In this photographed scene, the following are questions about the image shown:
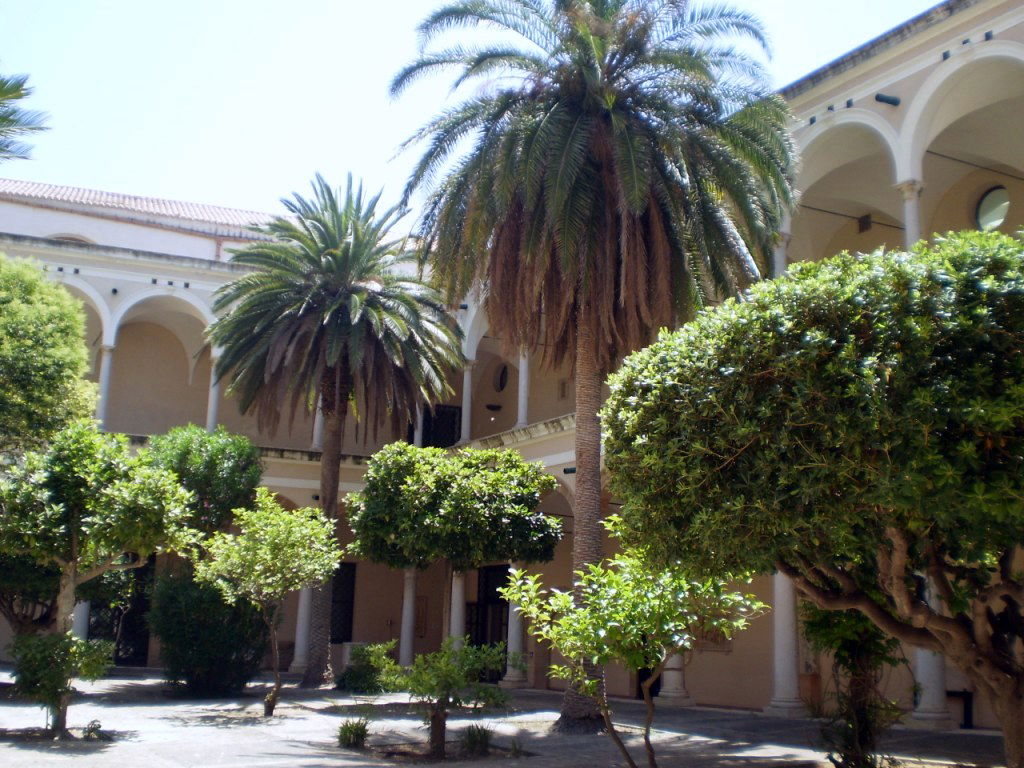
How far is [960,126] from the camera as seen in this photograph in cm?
1680

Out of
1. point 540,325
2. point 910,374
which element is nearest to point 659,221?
point 540,325

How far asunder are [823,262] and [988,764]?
6073 millimetres

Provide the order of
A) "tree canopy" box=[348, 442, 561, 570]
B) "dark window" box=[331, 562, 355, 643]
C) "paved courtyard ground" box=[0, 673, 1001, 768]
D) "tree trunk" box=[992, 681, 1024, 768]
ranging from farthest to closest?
1. "dark window" box=[331, 562, 355, 643]
2. "tree canopy" box=[348, 442, 561, 570]
3. "paved courtyard ground" box=[0, 673, 1001, 768]
4. "tree trunk" box=[992, 681, 1024, 768]

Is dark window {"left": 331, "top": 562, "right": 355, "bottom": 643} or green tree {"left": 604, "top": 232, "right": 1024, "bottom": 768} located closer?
green tree {"left": 604, "top": 232, "right": 1024, "bottom": 768}

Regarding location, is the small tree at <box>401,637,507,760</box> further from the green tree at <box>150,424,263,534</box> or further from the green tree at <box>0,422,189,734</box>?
the green tree at <box>150,424,263,534</box>

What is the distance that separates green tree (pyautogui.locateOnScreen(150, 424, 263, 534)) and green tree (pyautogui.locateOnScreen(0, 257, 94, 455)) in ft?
9.07

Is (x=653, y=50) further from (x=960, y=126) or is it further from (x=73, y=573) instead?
(x=73, y=573)

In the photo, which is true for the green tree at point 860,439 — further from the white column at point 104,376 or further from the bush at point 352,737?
the white column at point 104,376

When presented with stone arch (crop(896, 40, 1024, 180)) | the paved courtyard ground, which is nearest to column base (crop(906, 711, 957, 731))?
the paved courtyard ground

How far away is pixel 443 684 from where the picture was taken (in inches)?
480

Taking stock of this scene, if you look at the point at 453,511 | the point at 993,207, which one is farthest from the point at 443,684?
the point at 993,207

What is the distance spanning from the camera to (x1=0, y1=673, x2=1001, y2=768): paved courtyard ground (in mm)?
11367

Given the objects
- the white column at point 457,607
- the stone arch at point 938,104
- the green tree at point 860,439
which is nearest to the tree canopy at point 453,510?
the white column at point 457,607

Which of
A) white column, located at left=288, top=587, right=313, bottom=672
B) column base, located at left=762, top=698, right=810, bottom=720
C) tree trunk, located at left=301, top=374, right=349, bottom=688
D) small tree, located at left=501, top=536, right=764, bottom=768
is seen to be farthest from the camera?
white column, located at left=288, top=587, right=313, bottom=672
